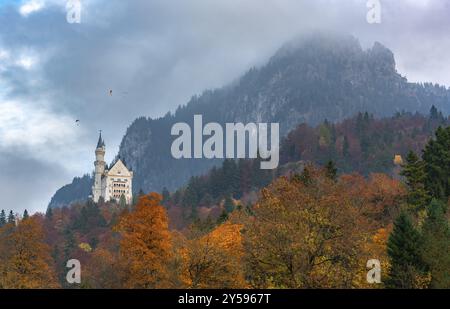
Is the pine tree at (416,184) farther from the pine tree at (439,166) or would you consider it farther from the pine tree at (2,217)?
the pine tree at (2,217)

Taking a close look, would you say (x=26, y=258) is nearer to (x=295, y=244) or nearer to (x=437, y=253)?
(x=295, y=244)

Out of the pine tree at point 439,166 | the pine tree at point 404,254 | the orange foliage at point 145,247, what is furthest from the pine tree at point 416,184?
the orange foliage at point 145,247

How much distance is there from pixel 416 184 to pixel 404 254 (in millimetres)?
29297

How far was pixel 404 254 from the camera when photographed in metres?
40.2

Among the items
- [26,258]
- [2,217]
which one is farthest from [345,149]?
[26,258]

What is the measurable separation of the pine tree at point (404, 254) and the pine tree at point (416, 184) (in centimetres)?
2319

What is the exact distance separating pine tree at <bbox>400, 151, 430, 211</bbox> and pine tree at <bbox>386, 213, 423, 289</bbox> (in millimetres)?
23188

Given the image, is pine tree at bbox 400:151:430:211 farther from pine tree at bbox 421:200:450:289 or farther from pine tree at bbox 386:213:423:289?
pine tree at bbox 386:213:423:289

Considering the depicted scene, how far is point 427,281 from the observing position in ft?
127

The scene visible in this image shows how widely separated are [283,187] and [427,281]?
1060cm

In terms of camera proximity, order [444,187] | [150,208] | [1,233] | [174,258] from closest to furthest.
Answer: [174,258] → [150,208] → [444,187] → [1,233]

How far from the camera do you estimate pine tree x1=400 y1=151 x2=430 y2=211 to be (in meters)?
63.8

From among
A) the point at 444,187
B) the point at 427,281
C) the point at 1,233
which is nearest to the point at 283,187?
the point at 427,281
